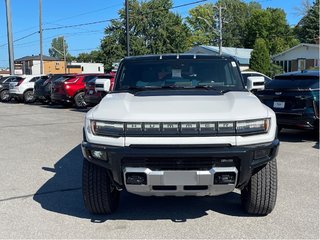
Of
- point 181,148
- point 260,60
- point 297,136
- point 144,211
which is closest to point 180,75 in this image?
point 181,148

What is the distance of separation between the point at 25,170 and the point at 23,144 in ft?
9.69

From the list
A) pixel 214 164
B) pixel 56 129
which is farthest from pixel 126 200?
pixel 56 129

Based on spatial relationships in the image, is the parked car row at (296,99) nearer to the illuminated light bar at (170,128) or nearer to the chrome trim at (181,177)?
the chrome trim at (181,177)

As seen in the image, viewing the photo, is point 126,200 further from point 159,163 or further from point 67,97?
point 67,97

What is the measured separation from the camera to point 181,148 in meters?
4.05

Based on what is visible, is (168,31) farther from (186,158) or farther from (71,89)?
(186,158)

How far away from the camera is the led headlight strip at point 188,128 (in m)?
4.07

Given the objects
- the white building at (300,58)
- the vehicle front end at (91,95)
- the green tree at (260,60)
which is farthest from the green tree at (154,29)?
the vehicle front end at (91,95)

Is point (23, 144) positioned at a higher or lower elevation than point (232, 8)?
lower

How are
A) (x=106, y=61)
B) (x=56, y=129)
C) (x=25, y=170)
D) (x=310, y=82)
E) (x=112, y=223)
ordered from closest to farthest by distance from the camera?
1. (x=112, y=223)
2. (x=25, y=170)
3. (x=310, y=82)
4. (x=56, y=129)
5. (x=106, y=61)

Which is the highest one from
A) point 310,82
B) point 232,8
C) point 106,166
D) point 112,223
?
point 232,8

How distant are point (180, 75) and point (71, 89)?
583 inches

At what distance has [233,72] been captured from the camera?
219 inches

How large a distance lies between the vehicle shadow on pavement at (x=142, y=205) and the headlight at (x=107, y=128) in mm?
1062
